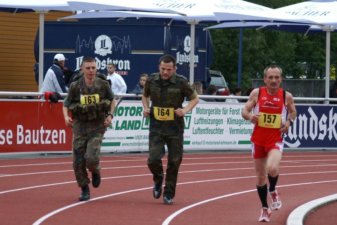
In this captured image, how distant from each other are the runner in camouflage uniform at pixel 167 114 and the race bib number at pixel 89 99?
0.64 m

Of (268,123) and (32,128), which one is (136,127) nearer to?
(32,128)

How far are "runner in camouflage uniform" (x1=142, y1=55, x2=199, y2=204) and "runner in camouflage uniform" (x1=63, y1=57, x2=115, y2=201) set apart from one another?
61 centimetres

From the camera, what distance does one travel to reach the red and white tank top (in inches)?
518

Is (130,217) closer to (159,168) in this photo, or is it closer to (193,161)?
(159,168)

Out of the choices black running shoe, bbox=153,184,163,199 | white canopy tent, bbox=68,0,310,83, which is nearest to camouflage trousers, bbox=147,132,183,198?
black running shoe, bbox=153,184,163,199

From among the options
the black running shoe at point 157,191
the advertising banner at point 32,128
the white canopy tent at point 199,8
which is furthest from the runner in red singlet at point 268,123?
the white canopy tent at point 199,8

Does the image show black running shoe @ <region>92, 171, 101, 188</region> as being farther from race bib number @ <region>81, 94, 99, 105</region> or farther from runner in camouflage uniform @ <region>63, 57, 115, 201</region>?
race bib number @ <region>81, 94, 99, 105</region>

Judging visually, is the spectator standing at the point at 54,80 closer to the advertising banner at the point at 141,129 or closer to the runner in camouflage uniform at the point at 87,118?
the advertising banner at the point at 141,129

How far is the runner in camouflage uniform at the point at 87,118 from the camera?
14.8 meters

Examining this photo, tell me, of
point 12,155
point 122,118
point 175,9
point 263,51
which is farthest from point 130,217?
point 263,51

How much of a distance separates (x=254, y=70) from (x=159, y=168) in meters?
41.4

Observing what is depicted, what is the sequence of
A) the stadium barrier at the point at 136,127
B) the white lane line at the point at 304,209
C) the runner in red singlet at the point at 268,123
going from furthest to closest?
1. the stadium barrier at the point at 136,127
2. the runner in red singlet at the point at 268,123
3. the white lane line at the point at 304,209

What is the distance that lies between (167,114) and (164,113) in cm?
4

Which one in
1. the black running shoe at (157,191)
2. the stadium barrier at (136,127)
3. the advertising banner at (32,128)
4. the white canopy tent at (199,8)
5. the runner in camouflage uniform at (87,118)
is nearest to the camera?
the runner in camouflage uniform at (87,118)
